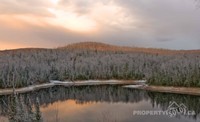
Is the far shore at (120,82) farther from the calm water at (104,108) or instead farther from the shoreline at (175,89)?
the calm water at (104,108)

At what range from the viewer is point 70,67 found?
506 feet

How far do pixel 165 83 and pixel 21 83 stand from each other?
41.5 meters

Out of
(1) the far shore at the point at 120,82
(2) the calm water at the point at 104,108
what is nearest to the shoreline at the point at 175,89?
(1) the far shore at the point at 120,82

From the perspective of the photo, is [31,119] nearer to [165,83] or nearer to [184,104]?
[184,104]

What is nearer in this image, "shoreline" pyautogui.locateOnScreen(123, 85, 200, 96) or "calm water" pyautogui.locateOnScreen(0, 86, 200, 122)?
"calm water" pyautogui.locateOnScreen(0, 86, 200, 122)

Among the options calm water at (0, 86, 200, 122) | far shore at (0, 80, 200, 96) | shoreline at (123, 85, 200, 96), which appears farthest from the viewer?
far shore at (0, 80, 200, 96)

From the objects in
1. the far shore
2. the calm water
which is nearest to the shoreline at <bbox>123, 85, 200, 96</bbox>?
the far shore

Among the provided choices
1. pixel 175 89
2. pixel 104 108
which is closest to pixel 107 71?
pixel 175 89

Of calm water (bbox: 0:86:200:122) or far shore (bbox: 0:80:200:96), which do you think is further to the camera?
far shore (bbox: 0:80:200:96)

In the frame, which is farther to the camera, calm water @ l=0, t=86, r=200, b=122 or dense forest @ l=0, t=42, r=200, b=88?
dense forest @ l=0, t=42, r=200, b=88

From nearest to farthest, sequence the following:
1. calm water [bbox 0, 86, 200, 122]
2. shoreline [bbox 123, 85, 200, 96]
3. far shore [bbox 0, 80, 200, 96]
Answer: calm water [bbox 0, 86, 200, 122] → shoreline [bbox 123, 85, 200, 96] → far shore [bbox 0, 80, 200, 96]

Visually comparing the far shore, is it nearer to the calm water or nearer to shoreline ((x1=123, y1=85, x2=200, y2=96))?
shoreline ((x1=123, y1=85, x2=200, y2=96))

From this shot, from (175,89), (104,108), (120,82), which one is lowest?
(120,82)

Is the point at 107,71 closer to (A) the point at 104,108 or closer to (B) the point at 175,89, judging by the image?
(B) the point at 175,89
